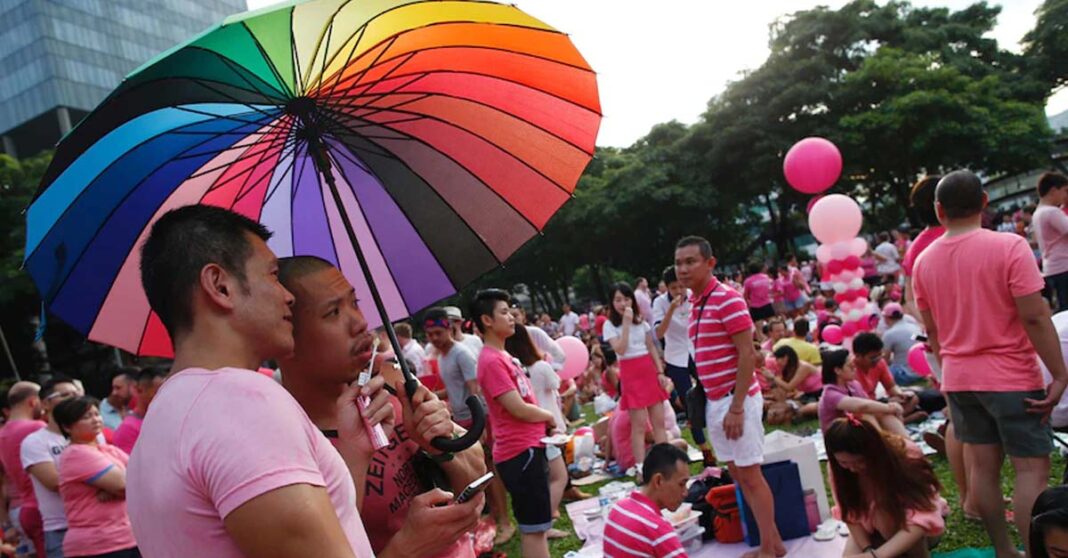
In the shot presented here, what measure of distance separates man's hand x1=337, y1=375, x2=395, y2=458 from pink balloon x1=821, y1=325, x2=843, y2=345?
9.37m

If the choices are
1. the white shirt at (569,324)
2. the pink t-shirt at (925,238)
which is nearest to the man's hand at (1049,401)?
the pink t-shirt at (925,238)

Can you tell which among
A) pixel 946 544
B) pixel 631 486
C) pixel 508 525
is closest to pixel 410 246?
pixel 946 544

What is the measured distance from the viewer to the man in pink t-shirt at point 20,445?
16.6 ft

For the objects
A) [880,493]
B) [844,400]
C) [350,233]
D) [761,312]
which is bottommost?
[880,493]

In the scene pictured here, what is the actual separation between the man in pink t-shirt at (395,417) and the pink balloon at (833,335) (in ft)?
30.2

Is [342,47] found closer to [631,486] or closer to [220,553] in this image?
[220,553]

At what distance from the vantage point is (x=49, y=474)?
177 inches

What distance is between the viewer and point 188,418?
3.31 feet

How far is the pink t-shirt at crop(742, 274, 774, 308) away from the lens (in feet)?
38.6

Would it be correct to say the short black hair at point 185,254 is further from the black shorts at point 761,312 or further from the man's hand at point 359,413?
the black shorts at point 761,312

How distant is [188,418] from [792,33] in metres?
29.7

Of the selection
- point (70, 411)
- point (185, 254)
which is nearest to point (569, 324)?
point (70, 411)

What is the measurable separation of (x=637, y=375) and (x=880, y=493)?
299 centimetres

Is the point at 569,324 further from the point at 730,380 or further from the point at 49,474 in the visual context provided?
the point at 49,474
